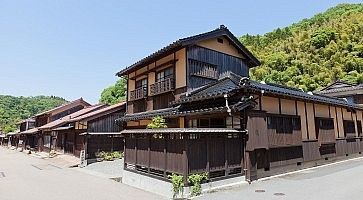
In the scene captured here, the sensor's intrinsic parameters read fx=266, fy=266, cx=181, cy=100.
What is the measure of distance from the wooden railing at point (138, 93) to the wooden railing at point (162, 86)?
120 centimetres

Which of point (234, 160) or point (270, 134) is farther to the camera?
point (270, 134)

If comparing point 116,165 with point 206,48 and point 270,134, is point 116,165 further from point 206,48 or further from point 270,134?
point 270,134

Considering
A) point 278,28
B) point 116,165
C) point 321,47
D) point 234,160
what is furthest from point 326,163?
point 278,28

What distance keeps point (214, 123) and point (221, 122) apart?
19.2 inches

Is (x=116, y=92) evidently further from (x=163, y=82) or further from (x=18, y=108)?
(x=18, y=108)

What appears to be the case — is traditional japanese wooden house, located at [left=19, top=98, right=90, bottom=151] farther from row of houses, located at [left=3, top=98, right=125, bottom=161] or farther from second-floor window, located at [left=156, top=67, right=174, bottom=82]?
second-floor window, located at [left=156, top=67, right=174, bottom=82]

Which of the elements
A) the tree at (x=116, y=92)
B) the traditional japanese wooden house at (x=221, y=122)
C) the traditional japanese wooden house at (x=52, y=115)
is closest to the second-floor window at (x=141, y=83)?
the traditional japanese wooden house at (x=221, y=122)

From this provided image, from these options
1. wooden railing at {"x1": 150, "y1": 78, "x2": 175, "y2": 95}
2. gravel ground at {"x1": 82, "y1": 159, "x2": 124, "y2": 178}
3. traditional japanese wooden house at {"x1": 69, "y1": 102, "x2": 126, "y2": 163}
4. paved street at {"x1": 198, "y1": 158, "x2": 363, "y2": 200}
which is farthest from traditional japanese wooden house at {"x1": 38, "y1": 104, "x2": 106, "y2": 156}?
paved street at {"x1": 198, "y1": 158, "x2": 363, "y2": 200}

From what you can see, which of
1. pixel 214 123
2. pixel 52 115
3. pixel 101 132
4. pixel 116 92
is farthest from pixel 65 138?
pixel 116 92

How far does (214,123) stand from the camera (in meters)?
14.2

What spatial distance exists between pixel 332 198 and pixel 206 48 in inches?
471

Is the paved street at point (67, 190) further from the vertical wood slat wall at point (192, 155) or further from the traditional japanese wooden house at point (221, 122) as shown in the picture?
the vertical wood slat wall at point (192, 155)

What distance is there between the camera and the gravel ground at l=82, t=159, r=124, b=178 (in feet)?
60.1

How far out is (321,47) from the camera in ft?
186
